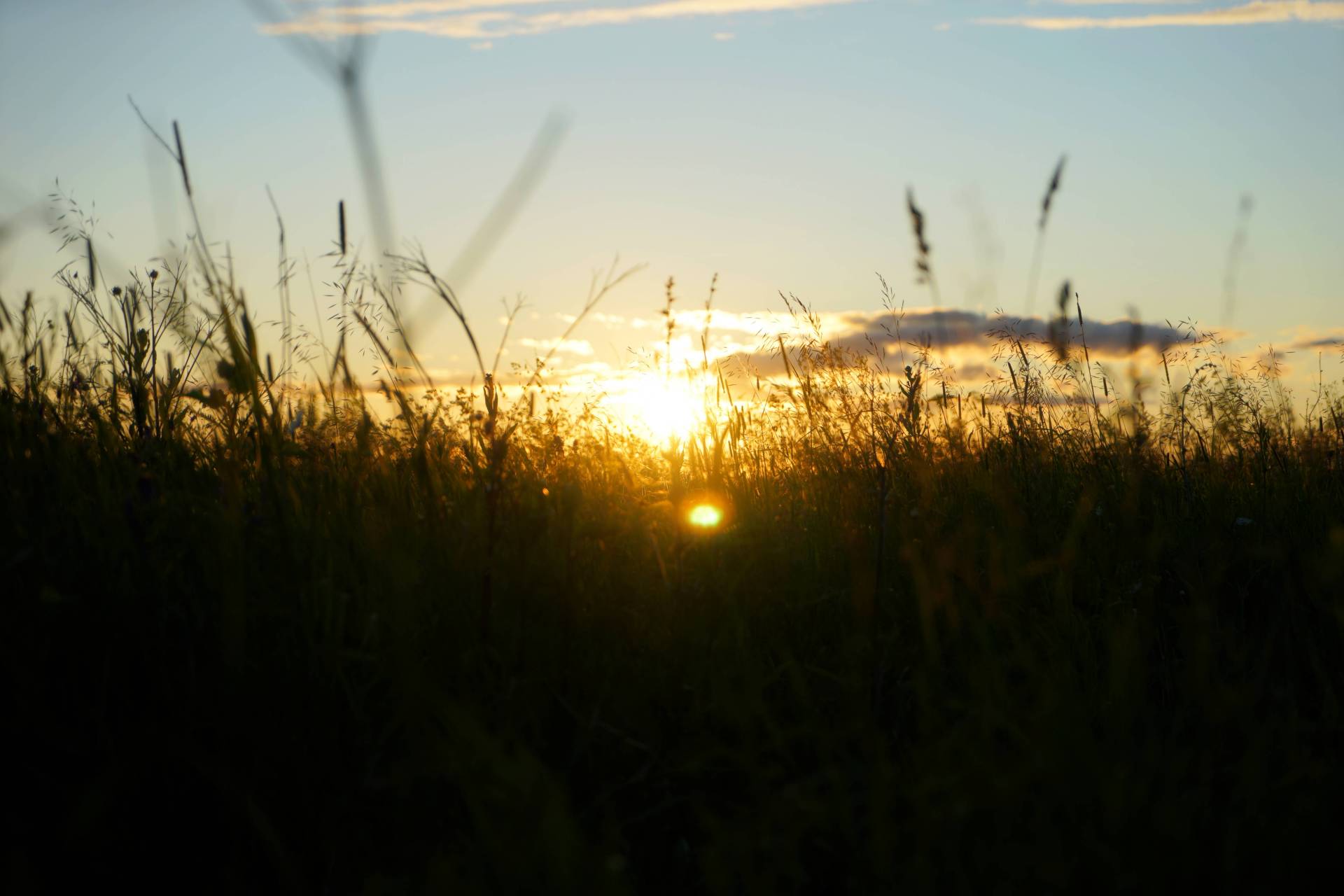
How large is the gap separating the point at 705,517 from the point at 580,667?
2.72 feet

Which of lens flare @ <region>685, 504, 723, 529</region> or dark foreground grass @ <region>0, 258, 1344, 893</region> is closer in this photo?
dark foreground grass @ <region>0, 258, 1344, 893</region>

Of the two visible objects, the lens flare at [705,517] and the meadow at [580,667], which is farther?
the lens flare at [705,517]

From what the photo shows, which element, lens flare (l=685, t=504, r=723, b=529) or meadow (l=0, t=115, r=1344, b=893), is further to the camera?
lens flare (l=685, t=504, r=723, b=529)

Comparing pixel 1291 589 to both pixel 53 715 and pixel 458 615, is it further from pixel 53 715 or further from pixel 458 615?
pixel 53 715

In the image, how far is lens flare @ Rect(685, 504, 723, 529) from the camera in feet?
7.66

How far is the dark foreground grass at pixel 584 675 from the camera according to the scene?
4.23ft

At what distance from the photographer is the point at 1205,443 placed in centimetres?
343

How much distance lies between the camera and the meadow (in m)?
1.29

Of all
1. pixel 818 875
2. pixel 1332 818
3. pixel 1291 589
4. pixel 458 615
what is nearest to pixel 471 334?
pixel 458 615

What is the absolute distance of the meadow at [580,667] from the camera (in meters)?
1.29

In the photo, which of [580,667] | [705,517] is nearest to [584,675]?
[580,667]

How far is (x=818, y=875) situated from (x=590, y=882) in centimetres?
36

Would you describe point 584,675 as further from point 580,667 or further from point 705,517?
point 705,517

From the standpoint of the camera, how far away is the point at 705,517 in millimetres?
2465
